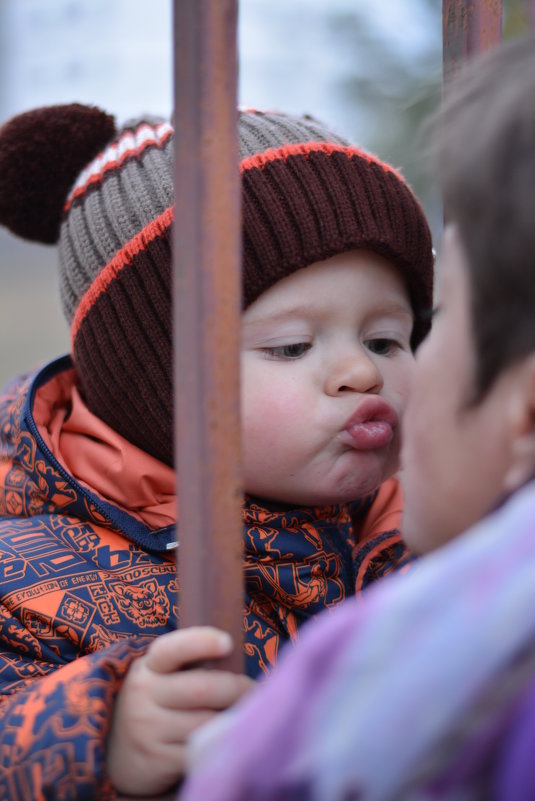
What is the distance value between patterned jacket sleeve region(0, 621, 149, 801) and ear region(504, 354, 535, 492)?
0.33 meters

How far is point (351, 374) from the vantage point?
37.3 inches

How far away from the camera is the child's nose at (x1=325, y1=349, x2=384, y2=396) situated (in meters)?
0.95

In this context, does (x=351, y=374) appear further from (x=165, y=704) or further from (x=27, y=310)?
(x=27, y=310)

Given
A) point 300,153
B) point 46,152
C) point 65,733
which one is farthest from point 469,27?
point 65,733

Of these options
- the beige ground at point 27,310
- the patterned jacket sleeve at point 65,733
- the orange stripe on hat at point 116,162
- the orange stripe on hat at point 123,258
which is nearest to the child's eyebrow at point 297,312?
the orange stripe on hat at point 123,258

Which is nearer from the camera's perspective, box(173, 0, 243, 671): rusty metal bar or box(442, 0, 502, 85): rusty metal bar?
box(173, 0, 243, 671): rusty metal bar

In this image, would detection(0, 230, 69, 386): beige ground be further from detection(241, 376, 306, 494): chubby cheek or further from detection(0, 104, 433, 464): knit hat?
detection(241, 376, 306, 494): chubby cheek

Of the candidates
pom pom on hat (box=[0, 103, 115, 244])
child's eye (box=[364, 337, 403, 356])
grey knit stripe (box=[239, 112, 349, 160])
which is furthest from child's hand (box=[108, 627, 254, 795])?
pom pom on hat (box=[0, 103, 115, 244])

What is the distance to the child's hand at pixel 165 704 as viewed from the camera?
0.57 m

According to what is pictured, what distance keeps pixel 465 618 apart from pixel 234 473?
181 millimetres

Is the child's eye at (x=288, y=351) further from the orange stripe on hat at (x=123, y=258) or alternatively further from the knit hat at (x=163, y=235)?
the orange stripe on hat at (x=123, y=258)

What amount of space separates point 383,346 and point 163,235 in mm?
265

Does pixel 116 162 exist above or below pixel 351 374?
above

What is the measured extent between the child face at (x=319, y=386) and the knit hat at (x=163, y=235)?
32 millimetres
